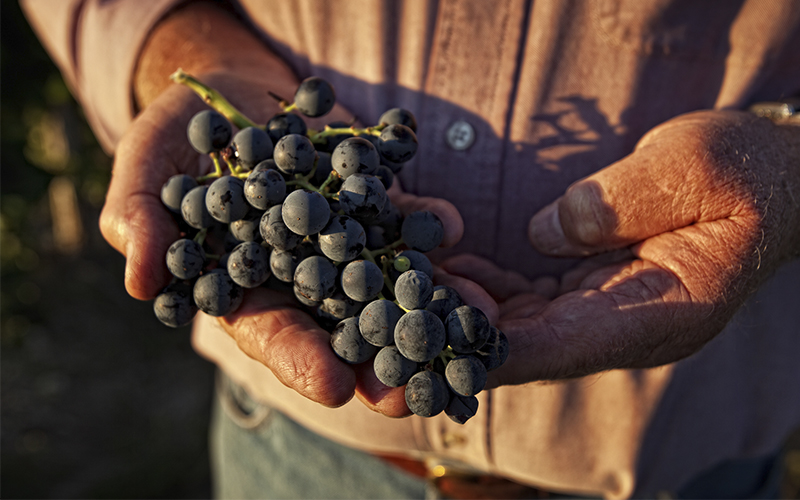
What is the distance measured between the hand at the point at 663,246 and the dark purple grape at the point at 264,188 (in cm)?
57

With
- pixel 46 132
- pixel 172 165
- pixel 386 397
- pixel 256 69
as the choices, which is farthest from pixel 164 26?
pixel 46 132

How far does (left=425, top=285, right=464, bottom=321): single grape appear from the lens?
4.08ft

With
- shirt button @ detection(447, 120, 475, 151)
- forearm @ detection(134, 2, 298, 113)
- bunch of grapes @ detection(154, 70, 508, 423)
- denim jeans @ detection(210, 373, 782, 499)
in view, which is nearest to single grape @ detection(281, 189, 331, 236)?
bunch of grapes @ detection(154, 70, 508, 423)

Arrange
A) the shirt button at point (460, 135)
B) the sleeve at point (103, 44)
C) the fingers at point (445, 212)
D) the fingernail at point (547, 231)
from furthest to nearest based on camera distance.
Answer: the sleeve at point (103, 44), the shirt button at point (460, 135), the fingernail at point (547, 231), the fingers at point (445, 212)

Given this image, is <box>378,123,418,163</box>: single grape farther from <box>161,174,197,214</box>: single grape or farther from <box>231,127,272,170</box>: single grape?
<box>161,174,197,214</box>: single grape

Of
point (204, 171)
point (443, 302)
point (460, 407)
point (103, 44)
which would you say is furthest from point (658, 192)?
point (103, 44)

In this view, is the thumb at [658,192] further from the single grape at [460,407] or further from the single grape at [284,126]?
the single grape at [284,126]

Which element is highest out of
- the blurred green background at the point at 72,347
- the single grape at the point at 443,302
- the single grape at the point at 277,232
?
the single grape at the point at 277,232

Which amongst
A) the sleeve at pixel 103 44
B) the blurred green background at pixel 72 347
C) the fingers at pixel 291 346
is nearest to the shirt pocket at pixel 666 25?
the fingers at pixel 291 346

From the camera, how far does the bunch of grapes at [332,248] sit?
120 cm

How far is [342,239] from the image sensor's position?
1.24 m

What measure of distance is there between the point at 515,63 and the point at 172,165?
111cm

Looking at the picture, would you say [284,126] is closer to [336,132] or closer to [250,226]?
[336,132]

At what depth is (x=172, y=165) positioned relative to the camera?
1640 mm
